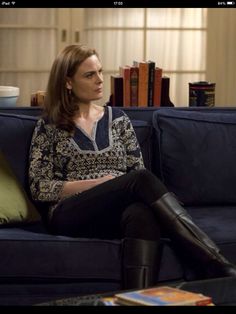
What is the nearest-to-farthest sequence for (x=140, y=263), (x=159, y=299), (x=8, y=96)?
(x=159, y=299) < (x=140, y=263) < (x=8, y=96)

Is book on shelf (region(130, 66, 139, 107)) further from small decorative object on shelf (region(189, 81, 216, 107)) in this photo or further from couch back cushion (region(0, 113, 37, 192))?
couch back cushion (region(0, 113, 37, 192))

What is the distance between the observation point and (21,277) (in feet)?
8.43

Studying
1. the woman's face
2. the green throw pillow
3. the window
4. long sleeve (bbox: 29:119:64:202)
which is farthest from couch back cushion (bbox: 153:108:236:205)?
the window

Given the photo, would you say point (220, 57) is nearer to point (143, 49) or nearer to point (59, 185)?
point (143, 49)

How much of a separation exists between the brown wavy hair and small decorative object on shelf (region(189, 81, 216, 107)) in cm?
71

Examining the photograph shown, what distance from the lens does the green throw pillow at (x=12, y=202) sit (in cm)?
276

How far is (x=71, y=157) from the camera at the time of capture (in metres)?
2.89

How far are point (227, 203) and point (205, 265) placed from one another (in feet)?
2.05

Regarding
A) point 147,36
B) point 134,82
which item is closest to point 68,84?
point 134,82

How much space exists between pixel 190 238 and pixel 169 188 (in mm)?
582

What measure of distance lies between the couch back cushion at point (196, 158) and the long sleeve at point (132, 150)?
0.17 meters

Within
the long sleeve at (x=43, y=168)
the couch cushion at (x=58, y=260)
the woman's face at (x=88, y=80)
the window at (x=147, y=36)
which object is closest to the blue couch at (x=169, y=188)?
the couch cushion at (x=58, y=260)

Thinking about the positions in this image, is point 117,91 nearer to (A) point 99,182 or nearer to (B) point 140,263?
(A) point 99,182

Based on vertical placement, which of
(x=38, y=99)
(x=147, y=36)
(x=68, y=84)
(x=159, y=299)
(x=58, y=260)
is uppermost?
(x=147, y=36)
